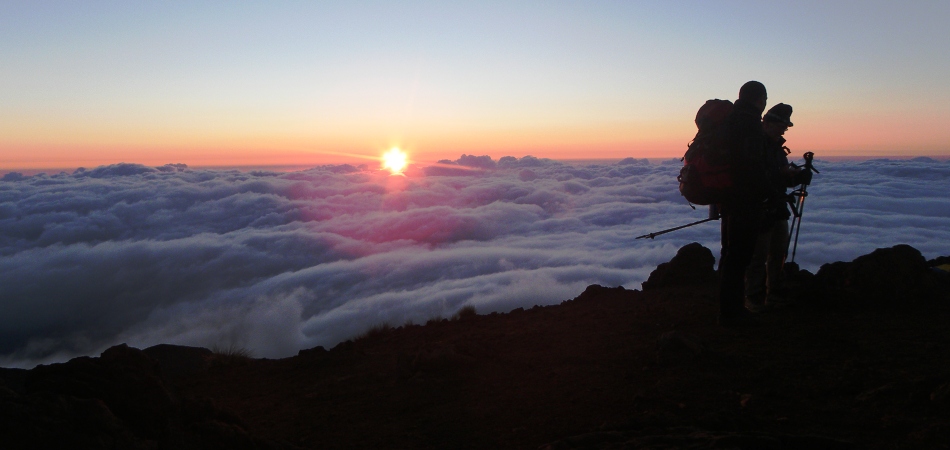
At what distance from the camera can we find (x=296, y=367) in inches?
211

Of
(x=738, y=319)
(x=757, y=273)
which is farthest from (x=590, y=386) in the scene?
(x=757, y=273)

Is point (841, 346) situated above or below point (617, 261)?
above

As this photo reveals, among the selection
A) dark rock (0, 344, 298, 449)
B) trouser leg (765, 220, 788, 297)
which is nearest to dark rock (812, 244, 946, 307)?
trouser leg (765, 220, 788, 297)

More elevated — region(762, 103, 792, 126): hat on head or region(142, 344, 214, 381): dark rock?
region(762, 103, 792, 126): hat on head

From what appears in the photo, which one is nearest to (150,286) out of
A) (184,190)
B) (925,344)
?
(184,190)

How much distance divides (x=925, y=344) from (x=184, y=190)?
111 meters

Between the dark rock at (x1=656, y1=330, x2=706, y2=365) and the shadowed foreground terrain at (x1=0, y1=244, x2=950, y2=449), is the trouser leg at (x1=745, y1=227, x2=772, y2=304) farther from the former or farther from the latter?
the dark rock at (x1=656, y1=330, x2=706, y2=365)

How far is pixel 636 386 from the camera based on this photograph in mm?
3340

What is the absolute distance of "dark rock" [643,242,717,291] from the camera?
6582 mm

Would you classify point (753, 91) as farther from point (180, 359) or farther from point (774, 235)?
point (180, 359)

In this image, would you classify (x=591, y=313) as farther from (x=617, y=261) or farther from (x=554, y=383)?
(x=617, y=261)

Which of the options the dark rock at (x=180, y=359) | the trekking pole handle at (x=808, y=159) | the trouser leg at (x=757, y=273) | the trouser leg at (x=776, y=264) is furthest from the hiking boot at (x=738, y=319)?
the dark rock at (x=180, y=359)

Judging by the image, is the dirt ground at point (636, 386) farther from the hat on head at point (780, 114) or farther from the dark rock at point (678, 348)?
the hat on head at point (780, 114)

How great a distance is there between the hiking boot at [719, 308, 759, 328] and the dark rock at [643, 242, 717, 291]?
85.0 inches
